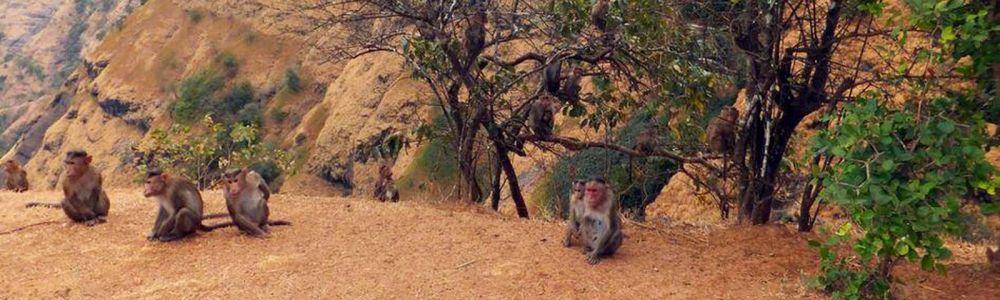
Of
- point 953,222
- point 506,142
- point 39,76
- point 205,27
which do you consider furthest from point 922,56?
point 39,76

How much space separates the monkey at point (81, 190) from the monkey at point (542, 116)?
5251mm

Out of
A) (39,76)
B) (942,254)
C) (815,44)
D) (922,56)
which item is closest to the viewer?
(942,254)

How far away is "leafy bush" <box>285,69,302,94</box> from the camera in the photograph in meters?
49.8

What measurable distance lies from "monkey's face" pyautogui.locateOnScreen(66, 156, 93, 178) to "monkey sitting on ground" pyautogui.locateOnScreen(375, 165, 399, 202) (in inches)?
248

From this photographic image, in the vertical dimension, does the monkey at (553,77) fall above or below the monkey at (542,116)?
above

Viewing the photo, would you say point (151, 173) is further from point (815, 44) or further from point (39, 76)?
point (39, 76)

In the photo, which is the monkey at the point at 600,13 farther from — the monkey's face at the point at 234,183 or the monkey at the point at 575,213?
the monkey's face at the point at 234,183

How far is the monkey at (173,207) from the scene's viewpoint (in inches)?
299

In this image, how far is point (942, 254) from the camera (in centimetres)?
432

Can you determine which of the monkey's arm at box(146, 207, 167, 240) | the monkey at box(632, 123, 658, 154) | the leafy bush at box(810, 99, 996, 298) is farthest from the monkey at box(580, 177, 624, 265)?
the monkey's arm at box(146, 207, 167, 240)

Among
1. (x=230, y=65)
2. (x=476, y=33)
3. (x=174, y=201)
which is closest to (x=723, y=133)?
(x=476, y=33)

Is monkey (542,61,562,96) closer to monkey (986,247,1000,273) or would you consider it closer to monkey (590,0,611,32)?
monkey (590,0,611,32)

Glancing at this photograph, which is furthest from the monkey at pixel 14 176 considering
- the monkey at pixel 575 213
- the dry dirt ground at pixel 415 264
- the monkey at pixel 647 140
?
the monkey at pixel 647 140

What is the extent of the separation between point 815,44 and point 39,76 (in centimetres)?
10257
